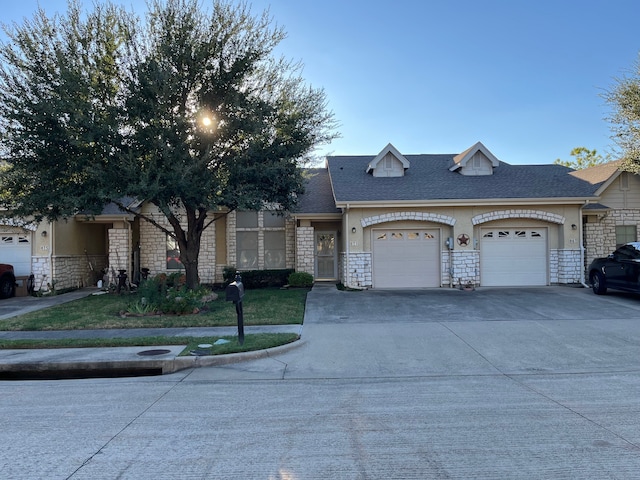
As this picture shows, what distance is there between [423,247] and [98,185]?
11.3 metres

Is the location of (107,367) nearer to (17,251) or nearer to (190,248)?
(190,248)

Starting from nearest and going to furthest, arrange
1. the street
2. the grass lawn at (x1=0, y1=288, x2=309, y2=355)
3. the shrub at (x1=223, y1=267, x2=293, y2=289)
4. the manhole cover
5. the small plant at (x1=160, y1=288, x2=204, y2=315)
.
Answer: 1. the street
2. the manhole cover
3. the grass lawn at (x1=0, y1=288, x2=309, y2=355)
4. the small plant at (x1=160, y1=288, x2=204, y2=315)
5. the shrub at (x1=223, y1=267, x2=293, y2=289)

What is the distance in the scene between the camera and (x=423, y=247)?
16828 mm

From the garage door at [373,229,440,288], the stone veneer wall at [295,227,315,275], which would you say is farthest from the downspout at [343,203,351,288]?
the stone veneer wall at [295,227,315,275]

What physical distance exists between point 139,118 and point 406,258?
10.5 metres

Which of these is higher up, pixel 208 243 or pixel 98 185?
pixel 98 185

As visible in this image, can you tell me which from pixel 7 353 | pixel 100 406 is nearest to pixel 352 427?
pixel 100 406

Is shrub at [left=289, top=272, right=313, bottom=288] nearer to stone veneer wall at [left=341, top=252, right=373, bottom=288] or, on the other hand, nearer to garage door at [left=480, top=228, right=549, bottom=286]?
stone veneer wall at [left=341, top=252, right=373, bottom=288]

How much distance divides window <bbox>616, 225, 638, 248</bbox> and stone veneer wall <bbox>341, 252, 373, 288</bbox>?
10858 mm

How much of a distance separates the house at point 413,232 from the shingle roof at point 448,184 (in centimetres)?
4

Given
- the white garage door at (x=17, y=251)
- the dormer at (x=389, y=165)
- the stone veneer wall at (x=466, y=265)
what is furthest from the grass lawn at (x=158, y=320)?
the dormer at (x=389, y=165)

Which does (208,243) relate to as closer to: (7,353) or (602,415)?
(7,353)

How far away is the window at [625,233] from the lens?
18281 millimetres

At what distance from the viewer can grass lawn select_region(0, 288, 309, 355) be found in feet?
27.8
